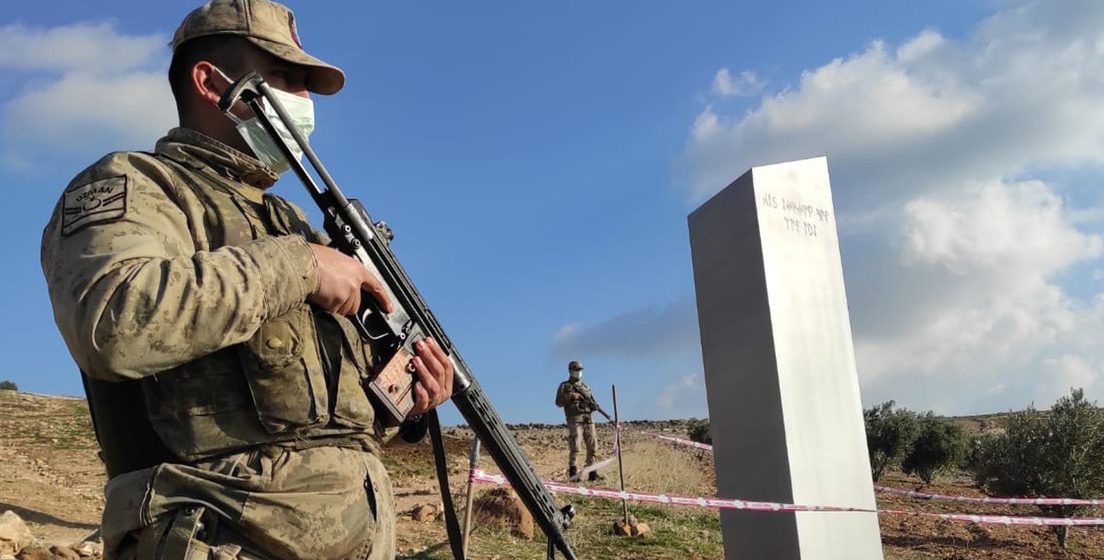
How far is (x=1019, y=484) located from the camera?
13.1 metres

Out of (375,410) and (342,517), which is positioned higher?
(375,410)

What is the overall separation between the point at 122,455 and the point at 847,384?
5.80 m

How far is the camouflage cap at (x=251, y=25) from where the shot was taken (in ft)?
6.54

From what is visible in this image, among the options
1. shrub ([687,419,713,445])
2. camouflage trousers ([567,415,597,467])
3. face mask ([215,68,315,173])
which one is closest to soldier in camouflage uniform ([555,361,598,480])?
camouflage trousers ([567,415,597,467])

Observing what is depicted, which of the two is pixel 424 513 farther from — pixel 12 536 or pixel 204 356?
pixel 204 356

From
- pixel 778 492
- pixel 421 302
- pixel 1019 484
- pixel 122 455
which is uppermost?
pixel 421 302

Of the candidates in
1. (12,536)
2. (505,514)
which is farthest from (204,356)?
(505,514)

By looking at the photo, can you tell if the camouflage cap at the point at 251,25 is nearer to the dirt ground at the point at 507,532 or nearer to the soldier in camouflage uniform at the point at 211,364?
the soldier in camouflage uniform at the point at 211,364

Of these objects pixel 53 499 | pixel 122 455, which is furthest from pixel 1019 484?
pixel 122 455

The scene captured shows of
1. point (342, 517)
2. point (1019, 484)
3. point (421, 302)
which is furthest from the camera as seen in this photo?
point (1019, 484)

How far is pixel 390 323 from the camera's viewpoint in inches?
80.4

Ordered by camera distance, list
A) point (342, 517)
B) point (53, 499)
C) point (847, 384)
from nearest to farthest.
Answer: point (342, 517)
point (847, 384)
point (53, 499)

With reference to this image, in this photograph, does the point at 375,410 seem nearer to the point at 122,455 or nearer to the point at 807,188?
the point at 122,455

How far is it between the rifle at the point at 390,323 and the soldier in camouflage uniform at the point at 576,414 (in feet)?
35.3
